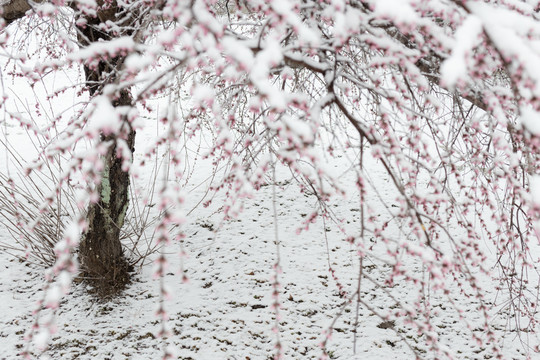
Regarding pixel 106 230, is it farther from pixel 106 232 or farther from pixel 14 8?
pixel 14 8

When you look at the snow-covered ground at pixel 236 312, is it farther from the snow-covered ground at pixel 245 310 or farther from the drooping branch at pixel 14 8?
the drooping branch at pixel 14 8

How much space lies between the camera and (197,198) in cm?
471

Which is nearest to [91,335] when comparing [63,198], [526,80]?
[63,198]

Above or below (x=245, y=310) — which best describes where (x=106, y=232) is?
above

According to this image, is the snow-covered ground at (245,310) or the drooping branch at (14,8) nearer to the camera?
the drooping branch at (14,8)

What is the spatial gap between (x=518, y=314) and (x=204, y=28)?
3.43 metres

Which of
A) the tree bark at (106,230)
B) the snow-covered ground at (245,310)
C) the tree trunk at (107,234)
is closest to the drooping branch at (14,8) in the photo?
the tree bark at (106,230)

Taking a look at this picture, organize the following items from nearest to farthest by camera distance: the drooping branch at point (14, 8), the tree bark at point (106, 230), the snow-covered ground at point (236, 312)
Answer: the drooping branch at point (14, 8)
the snow-covered ground at point (236, 312)
the tree bark at point (106, 230)

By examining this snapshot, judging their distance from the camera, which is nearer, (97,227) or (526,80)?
(526,80)

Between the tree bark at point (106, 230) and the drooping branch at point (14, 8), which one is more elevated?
the drooping branch at point (14, 8)

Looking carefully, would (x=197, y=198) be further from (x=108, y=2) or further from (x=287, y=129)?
(x=287, y=129)

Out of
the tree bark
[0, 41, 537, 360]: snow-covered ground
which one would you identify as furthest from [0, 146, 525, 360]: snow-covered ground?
the tree bark

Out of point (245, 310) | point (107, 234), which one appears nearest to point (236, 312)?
point (245, 310)

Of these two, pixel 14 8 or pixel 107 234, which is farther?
pixel 107 234
